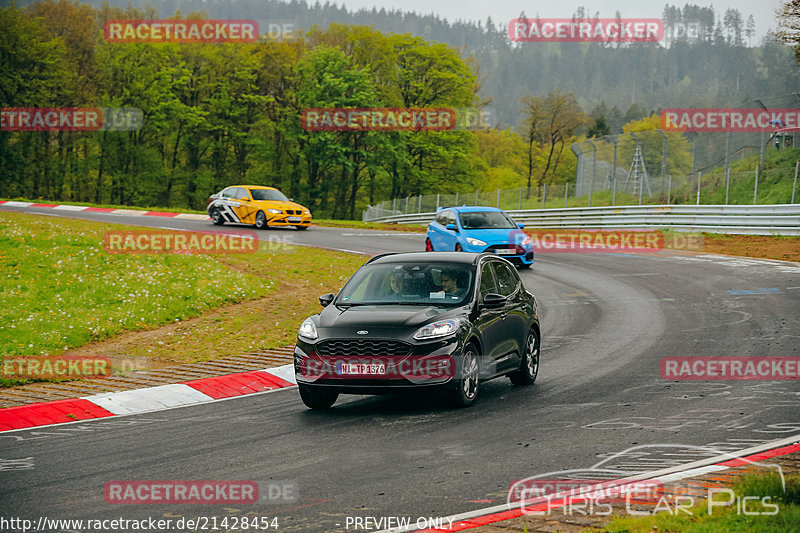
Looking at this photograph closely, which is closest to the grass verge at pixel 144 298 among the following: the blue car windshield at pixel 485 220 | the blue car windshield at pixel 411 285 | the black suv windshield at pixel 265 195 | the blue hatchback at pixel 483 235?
the blue hatchback at pixel 483 235

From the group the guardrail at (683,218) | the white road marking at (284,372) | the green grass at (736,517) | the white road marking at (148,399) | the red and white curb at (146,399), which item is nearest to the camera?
the green grass at (736,517)

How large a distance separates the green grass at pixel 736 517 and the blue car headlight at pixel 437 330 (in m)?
3.74

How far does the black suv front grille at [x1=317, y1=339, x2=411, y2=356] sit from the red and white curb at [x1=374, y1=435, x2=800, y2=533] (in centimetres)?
302

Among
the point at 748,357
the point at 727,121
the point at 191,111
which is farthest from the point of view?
the point at 191,111

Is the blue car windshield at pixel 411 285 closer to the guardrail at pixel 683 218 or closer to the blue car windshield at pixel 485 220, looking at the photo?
the blue car windshield at pixel 485 220

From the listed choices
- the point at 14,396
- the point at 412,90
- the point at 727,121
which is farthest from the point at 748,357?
the point at 412,90

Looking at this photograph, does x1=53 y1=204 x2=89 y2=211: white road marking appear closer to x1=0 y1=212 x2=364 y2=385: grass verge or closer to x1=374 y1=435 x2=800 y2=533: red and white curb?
x1=0 y1=212 x2=364 y2=385: grass verge

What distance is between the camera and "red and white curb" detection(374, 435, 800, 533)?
18.1 ft

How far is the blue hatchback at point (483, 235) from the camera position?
73.7 feet

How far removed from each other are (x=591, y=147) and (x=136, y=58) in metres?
45.2

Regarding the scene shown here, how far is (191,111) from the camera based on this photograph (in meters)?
71.1

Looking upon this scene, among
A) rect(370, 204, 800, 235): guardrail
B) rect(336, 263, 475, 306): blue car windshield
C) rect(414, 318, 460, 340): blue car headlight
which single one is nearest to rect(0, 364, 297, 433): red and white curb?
rect(336, 263, 475, 306): blue car windshield

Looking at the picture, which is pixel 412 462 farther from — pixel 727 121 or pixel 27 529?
pixel 727 121

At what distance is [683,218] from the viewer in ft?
105
